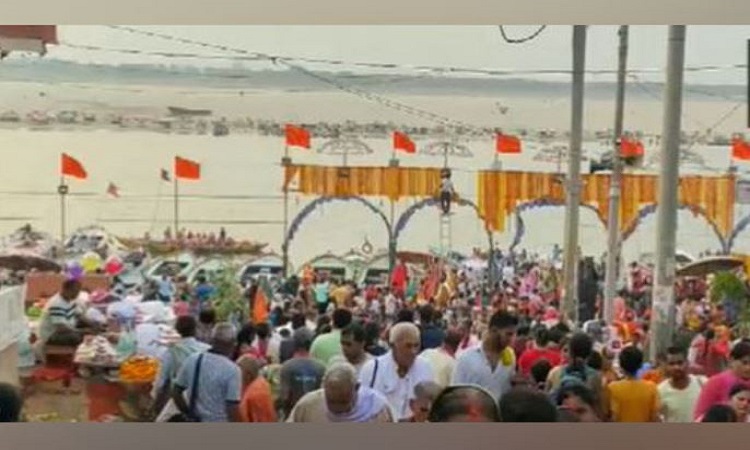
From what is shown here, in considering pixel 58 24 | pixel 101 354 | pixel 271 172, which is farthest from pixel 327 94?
pixel 101 354

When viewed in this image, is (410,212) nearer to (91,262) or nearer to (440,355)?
(440,355)

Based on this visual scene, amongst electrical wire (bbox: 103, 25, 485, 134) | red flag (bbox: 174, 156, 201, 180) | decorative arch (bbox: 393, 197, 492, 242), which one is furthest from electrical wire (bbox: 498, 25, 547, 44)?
red flag (bbox: 174, 156, 201, 180)

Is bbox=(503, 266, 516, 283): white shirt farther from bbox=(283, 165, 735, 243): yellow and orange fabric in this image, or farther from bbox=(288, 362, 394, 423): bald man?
bbox=(288, 362, 394, 423): bald man

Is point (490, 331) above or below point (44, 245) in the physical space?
below

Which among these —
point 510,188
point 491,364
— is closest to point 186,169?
point 510,188

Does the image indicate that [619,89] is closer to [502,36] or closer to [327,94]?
[502,36]

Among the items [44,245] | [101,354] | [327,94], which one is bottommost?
[101,354]

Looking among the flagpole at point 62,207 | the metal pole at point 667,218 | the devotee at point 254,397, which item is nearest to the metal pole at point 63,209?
the flagpole at point 62,207

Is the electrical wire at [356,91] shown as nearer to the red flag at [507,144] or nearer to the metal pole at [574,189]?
the red flag at [507,144]
